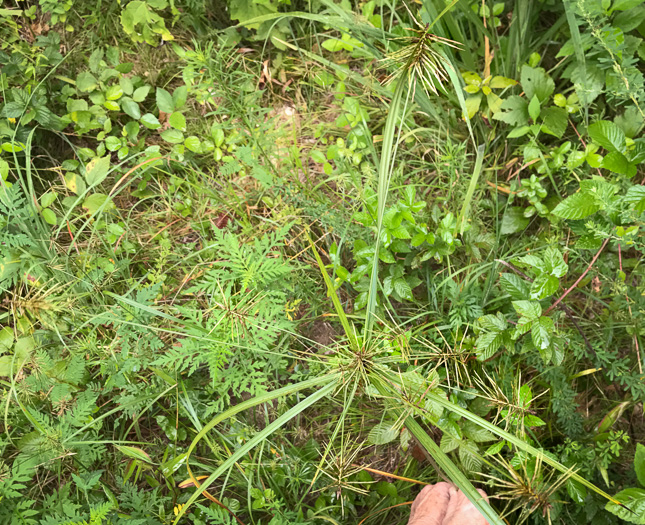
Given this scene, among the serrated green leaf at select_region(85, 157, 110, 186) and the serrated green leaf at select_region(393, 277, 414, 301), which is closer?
the serrated green leaf at select_region(393, 277, 414, 301)

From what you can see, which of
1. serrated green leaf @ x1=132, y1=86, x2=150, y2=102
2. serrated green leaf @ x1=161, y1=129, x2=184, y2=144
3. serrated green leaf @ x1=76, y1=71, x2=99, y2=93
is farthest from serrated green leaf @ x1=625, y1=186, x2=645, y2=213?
serrated green leaf @ x1=76, y1=71, x2=99, y2=93

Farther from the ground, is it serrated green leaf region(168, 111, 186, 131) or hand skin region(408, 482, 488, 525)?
serrated green leaf region(168, 111, 186, 131)

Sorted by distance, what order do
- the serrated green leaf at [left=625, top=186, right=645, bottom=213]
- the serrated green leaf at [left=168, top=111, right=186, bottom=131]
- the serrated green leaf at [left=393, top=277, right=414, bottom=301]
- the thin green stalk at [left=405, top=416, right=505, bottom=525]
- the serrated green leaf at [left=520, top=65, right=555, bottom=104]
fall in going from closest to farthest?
the thin green stalk at [left=405, top=416, right=505, bottom=525] → the serrated green leaf at [left=625, top=186, right=645, bottom=213] → the serrated green leaf at [left=393, top=277, right=414, bottom=301] → the serrated green leaf at [left=520, top=65, right=555, bottom=104] → the serrated green leaf at [left=168, top=111, right=186, bottom=131]

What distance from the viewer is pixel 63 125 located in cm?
227

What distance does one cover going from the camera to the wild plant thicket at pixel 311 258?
160 cm

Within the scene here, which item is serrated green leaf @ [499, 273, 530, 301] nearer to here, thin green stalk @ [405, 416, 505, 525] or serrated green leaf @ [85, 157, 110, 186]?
thin green stalk @ [405, 416, 505, 525]

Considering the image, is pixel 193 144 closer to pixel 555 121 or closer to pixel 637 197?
pixel 555 121

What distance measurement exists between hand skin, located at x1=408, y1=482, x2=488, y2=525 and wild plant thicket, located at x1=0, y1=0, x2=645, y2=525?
0.33 feet

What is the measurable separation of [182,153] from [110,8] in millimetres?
888

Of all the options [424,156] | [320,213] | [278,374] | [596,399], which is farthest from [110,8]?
[596,399]

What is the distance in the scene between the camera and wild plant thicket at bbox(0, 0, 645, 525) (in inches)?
63.1

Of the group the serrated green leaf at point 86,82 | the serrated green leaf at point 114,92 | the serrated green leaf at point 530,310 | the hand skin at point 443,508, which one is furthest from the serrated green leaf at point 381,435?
the serrated green leaf at point 86,82

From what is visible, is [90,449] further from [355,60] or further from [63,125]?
[355,60]

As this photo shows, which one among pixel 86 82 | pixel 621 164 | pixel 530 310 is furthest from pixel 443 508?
pixel 86 82
